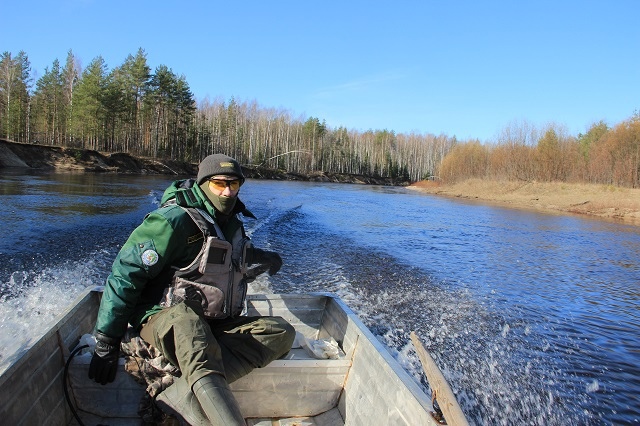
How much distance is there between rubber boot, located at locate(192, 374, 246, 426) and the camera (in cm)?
240

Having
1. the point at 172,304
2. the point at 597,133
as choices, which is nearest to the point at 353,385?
Result: the point at 172,304

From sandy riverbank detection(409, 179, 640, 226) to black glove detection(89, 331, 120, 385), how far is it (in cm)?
3247

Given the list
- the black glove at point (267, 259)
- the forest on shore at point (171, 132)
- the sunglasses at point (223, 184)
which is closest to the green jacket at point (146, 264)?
the sunglasses at point (223, 184)

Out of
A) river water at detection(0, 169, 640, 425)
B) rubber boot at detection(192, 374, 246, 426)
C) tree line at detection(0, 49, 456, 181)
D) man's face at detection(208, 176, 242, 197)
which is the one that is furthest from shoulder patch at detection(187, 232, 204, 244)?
tree line at detection(0, 49, 456, 181)

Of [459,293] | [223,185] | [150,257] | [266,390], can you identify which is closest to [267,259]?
[223,185]

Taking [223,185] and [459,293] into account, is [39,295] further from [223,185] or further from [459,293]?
[459,293]

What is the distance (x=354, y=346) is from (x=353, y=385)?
0.35 metres

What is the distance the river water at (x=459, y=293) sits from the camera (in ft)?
16.8

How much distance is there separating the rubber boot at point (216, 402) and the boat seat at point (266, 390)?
0.73 meters

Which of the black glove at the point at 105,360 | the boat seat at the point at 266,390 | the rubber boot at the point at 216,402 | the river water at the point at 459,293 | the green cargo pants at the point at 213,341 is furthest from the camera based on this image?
the river water at the point at 459,293

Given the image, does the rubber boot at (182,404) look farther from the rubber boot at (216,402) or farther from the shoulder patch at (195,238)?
the shoulder patch at (195,238)

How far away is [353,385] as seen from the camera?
3412mm

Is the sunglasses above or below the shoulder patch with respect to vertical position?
above

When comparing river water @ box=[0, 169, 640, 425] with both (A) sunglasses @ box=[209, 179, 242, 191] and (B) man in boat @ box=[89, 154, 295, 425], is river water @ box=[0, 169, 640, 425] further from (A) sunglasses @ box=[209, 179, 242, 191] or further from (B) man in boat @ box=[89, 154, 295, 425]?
(A) sunglasses @ box=[209, 179, 242, 191]
